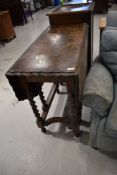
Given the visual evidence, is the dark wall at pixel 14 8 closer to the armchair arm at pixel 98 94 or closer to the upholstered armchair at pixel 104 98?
the upholstered armchair at pixel 104 98

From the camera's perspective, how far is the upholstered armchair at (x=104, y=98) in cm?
110

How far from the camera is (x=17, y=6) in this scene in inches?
207

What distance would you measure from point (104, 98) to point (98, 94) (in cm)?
6

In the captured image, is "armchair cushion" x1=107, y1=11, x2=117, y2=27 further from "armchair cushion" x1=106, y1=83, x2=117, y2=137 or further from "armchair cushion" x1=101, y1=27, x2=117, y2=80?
"armchair cushion" x1=106, y1=83, x2=117, y2=137

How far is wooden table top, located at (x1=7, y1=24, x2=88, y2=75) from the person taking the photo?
3.52 ft

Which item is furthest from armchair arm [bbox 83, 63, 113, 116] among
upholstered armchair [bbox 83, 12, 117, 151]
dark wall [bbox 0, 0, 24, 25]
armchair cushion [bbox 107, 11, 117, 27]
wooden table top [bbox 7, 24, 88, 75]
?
dark wall [bbox 0, 0, 24, 25]

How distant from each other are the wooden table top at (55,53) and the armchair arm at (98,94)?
0.21 meters

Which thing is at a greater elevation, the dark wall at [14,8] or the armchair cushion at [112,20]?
the armchair cushion at [112,20]

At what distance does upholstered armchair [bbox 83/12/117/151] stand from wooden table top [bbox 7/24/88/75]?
0.22m

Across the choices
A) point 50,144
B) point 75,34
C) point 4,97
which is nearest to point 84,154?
point 50,144

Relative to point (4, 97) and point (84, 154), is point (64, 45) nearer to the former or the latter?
point (84, 154)

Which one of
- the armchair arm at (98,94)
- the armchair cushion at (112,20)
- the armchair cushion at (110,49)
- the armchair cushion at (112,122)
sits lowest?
the armchair cushion at (112,122)

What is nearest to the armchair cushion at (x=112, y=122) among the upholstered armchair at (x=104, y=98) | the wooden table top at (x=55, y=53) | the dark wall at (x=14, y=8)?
the upholstered armchair at (x=104, y=98)

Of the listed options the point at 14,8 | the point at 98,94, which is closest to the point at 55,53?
the point at 98,94
